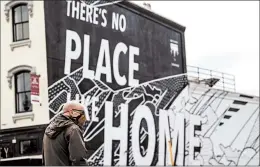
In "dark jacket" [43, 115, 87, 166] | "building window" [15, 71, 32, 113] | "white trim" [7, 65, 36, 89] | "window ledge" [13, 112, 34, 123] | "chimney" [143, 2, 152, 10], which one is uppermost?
"chimney" [143, 2, 152, 10]

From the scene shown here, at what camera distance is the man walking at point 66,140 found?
4922 millimetres

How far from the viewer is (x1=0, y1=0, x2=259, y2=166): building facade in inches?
811

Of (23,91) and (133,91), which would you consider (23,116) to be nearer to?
(23,91)

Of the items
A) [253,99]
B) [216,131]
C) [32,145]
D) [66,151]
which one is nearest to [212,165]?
[216,131]

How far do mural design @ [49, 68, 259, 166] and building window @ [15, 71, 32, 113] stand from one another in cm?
105

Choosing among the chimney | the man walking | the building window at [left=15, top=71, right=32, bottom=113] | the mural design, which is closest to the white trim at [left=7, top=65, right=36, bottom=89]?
the building window at [left=15, top=71, right=32, bottom=113]

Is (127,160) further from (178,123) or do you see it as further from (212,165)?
(212,165)

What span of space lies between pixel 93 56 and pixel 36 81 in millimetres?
2983

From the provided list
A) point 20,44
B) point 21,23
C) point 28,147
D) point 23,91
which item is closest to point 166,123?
point 23,91

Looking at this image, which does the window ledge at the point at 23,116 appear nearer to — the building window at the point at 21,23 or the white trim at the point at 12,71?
the white trim at the point at 12,71

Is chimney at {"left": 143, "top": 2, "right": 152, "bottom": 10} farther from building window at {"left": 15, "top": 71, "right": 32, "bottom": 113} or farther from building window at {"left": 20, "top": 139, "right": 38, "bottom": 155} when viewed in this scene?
building window at {"left": 20, "top": 139, "right": 38, "bottom": 155}

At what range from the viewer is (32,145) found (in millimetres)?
20250

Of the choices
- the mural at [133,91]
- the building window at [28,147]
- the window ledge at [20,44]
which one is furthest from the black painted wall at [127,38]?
the building window at [28,147]

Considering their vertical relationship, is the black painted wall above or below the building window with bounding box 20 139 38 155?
above
